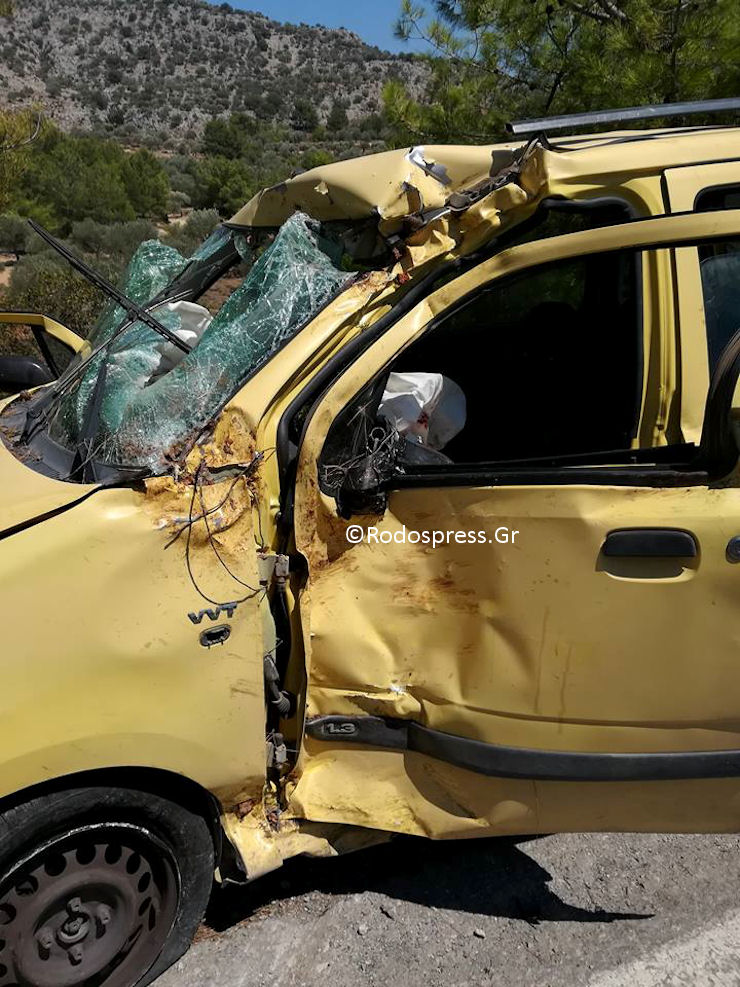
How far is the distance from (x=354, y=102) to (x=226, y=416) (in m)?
56.9

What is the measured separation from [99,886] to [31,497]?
963 millimetres

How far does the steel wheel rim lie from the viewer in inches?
66.6

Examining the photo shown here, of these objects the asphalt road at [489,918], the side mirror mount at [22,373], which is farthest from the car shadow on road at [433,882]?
the side mirror mount at [22,373]

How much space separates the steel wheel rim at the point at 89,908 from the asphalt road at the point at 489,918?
241 millimetres

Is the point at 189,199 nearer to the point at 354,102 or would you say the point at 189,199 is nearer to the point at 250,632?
the point at 250,632

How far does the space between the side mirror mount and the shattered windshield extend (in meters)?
1.41

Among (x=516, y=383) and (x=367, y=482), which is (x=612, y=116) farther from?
(x=367, y=482)

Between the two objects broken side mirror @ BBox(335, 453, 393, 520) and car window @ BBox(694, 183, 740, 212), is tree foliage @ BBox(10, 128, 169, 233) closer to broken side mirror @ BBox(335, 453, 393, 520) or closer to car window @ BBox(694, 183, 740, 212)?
broken side mirror @ BBox(335, 453, 393, 520)

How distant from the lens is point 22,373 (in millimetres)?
3719

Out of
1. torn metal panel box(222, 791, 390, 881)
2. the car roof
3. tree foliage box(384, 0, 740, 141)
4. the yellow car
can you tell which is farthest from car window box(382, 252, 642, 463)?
tree foliage box(384, 0, 740, 141)

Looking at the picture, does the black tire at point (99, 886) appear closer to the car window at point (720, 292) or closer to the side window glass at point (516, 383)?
the side window glass at point (516, 383)

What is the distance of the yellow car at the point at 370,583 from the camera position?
5.49 feet

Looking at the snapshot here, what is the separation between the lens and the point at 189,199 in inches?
978

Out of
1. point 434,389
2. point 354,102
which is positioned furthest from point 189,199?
point 354,102
